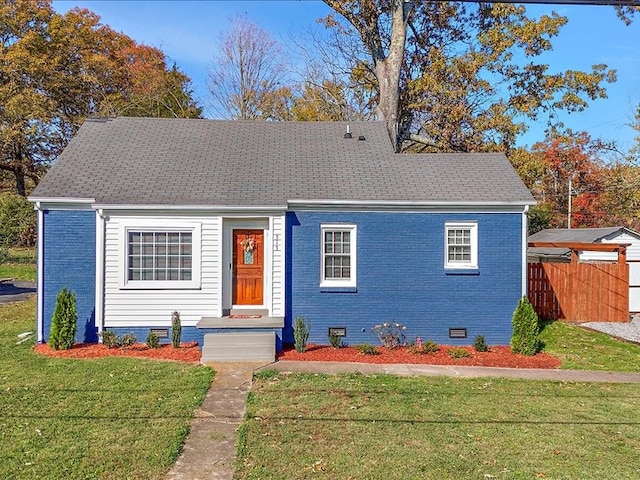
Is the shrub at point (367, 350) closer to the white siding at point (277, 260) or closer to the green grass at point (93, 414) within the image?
the white siding at point (277, 260)

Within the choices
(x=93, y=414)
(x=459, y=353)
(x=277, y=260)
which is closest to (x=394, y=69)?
(x=277, y=260)

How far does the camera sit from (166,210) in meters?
9.97

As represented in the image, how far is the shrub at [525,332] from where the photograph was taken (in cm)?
962

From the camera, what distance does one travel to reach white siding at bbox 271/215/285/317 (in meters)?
10.1

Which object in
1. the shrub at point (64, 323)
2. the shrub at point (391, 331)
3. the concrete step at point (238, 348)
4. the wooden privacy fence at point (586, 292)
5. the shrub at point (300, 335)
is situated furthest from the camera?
the wooden privacy fence at point (586, 292)

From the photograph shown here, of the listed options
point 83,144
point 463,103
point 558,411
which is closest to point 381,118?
point 463,103

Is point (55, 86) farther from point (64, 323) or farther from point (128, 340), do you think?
point (128, 340)

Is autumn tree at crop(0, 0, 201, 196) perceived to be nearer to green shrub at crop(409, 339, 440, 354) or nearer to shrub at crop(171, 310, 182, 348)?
shrub at crop(171, 310, 182, 348)

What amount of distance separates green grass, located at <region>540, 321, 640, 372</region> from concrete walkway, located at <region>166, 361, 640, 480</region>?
0.53 m

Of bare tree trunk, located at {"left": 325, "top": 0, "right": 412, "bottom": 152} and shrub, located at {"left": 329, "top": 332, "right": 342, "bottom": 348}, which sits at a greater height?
bare tree trunk, located at {"left": 325, "top": 0, "right": 412, "bottom": 152}

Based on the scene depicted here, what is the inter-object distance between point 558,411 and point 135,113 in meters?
28.9

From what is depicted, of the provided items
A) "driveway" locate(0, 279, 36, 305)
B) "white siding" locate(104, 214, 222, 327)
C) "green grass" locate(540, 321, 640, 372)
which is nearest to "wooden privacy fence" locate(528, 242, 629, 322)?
"green grass" locate(540, 321, 640, 372)

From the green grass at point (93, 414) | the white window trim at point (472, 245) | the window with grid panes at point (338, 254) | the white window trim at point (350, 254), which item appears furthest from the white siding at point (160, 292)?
the white window trim at point (472, 245)

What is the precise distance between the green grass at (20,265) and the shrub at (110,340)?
16.0 m
